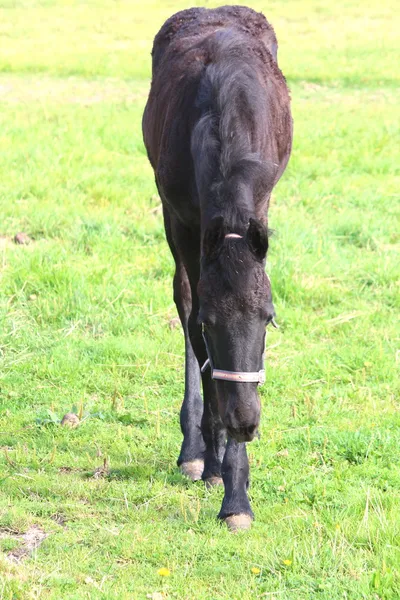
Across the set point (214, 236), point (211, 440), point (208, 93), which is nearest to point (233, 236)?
point (214, 236)

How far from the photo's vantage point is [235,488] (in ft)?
13.6

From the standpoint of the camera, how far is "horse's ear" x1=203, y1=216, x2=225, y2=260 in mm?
3496

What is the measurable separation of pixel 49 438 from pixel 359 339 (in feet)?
8.15

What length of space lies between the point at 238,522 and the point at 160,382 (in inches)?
77.7

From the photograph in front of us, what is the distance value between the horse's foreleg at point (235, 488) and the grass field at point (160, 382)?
0.08 m

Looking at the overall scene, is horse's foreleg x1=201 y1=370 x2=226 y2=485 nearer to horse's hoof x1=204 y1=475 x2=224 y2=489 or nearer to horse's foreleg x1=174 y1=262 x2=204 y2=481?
horse's hoof x1=204 y1=475 x2=224 y2=489

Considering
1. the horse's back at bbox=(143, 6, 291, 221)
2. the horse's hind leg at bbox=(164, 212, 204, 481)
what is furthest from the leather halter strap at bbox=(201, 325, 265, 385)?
the horse's hind leg at bbox=(164, 212, 204, 481)

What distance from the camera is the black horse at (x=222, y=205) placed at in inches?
139

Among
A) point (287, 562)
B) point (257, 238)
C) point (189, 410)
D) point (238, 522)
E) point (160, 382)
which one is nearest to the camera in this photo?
point (257, 238)

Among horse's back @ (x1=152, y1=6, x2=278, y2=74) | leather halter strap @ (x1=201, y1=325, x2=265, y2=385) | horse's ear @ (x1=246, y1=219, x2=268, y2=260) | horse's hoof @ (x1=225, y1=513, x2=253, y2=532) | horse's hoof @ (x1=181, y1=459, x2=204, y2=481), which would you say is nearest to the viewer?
horse's ear @ (x1=246, y1=219, x2=268, y2=260)

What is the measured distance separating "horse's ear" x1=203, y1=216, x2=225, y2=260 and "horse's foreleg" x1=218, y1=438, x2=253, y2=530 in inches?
42.3

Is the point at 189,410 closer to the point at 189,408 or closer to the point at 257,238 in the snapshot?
the point at 189,408

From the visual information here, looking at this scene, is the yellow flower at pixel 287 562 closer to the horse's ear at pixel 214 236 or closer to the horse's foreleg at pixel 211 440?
the horse's foreleg at pixel 211 440

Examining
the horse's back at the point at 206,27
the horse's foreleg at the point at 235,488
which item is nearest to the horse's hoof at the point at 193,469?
the horse's foreleg at the point at 235,488
